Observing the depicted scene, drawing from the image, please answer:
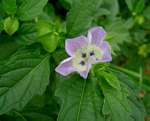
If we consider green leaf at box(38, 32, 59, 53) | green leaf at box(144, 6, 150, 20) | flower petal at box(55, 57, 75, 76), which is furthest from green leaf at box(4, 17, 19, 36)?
green leaf at box(144, 6, 150, 20)

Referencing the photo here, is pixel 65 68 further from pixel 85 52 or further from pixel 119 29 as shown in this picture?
pixel 119 29

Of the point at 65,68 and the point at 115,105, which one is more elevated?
the point at 65,68

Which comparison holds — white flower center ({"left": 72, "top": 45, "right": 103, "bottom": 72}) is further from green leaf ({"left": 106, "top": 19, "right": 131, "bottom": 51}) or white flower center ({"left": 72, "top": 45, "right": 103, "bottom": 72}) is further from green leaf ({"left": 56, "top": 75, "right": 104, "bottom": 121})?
green leaf ({"left": 106, "top": 19, "right": 131, "bottom": 51})

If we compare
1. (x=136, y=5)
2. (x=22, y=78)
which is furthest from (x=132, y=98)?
(x=136, y=5)

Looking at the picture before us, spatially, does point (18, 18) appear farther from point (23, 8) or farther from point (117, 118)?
point (117, 118)

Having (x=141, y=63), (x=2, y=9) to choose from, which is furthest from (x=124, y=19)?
(x=2, y=9)

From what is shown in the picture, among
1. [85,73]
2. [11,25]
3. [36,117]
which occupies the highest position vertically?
[11,25]

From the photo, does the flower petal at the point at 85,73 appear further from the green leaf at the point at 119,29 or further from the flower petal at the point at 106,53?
the green leaf at the point at 119,29
